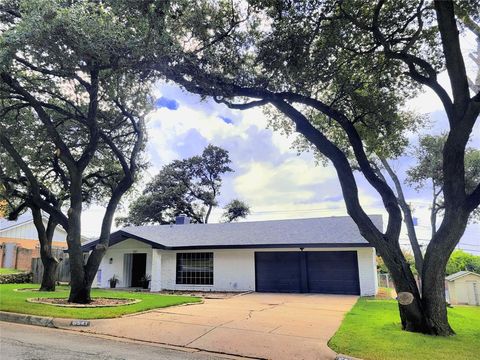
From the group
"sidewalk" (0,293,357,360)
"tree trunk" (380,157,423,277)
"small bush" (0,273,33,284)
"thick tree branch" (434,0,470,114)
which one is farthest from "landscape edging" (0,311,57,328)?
"small bush" (0,273,33,284)

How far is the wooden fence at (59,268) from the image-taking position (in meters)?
21.8

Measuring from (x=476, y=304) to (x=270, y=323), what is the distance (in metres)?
11.2

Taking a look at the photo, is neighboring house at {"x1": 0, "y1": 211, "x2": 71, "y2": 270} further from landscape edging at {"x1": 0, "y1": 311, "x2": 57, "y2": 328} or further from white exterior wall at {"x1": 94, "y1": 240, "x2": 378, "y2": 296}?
landscape edging at {"x1": 0, "y1": 311, "x2": 57, "y2": 328}

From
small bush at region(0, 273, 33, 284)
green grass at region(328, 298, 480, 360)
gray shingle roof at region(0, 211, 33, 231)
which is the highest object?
gray shingle roof at region(0, 211, 33, 231)

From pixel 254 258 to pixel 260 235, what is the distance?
54.2 inches

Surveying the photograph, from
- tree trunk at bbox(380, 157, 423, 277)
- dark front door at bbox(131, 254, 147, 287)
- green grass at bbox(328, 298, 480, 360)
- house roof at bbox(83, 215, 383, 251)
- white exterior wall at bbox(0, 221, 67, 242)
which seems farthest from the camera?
white exterior wall at bbox(0, 221, 67, 242)

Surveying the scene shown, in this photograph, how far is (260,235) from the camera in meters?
20.2

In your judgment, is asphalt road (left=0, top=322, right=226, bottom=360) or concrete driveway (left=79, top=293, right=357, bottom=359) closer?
asphalt road (left=0, top=322, right=226, bottom=360)

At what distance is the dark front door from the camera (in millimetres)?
21875

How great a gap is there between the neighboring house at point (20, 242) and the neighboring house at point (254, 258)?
981 cm

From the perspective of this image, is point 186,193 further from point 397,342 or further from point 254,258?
point 397,342

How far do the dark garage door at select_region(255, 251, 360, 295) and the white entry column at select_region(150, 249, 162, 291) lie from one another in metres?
5.26

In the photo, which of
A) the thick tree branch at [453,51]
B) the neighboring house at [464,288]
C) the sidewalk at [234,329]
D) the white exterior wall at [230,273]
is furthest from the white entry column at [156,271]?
the thick tree branch at [453,51]

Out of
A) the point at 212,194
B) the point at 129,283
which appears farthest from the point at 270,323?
the point at 212,194
